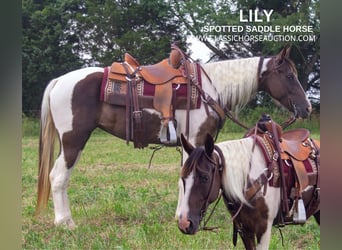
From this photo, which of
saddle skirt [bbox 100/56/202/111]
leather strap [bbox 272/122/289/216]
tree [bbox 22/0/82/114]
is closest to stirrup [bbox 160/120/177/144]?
saddle skirt [bbox 100/56/202/111]

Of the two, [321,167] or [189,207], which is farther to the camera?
[321,167]

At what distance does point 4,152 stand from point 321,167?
166cm

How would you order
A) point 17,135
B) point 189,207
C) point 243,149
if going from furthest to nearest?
1. point 17,135
2. point 243,149
3. point 189,207

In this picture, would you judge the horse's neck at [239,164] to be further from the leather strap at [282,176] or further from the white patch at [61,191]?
the white patch at [61,191]

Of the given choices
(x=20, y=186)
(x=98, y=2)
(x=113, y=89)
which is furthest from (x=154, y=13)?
(x=20, y=186)

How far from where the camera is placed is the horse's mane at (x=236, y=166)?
168 cm

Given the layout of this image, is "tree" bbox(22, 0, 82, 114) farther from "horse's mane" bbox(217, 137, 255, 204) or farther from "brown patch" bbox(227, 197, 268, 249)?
"brown patch" bbox(227, 197, 268, 249)

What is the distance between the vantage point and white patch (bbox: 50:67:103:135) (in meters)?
2.06

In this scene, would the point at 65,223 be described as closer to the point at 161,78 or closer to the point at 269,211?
the point at 161,78

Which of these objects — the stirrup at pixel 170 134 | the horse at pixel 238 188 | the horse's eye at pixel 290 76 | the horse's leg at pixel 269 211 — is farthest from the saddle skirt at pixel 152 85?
the horse's leg at pixel 269 211

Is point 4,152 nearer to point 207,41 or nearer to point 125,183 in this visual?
point 125,183

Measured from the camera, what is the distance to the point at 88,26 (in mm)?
2057

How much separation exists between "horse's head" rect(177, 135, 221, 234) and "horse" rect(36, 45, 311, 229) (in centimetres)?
37

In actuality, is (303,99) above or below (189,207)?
above
